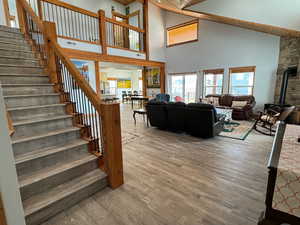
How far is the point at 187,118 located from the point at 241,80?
4.34m

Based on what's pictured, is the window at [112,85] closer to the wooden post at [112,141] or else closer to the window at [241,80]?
the window at [241,80]

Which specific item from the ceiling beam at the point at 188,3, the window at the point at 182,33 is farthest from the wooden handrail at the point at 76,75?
the window at the point at 182,33

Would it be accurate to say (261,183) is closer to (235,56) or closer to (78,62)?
(235,56)

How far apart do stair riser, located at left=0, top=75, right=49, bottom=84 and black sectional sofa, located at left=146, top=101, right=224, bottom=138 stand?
2.65 metres

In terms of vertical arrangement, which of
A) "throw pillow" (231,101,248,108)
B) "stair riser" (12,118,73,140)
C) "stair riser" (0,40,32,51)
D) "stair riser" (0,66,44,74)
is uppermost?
"stair riser" (0,40,32,51)

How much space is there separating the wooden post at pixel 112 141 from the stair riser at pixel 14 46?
296 centimetres

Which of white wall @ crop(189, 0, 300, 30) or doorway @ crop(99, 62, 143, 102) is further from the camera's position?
doorway @ crop(99, 62, 143, 102)

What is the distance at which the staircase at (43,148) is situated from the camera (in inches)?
64.6

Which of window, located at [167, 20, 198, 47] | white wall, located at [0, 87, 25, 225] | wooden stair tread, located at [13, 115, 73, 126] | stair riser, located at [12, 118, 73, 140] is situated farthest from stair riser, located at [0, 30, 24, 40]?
window, located at [167, 20, 198, 47]

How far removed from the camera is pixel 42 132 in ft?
7.22

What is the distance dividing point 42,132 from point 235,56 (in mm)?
7304

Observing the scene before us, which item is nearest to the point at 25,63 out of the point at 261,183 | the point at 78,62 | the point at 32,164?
the point at 32,164

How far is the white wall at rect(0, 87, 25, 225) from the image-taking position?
699mm

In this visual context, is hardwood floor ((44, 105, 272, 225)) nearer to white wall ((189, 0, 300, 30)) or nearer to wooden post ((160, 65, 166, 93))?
white wall ((189, 0, 300, 30))
